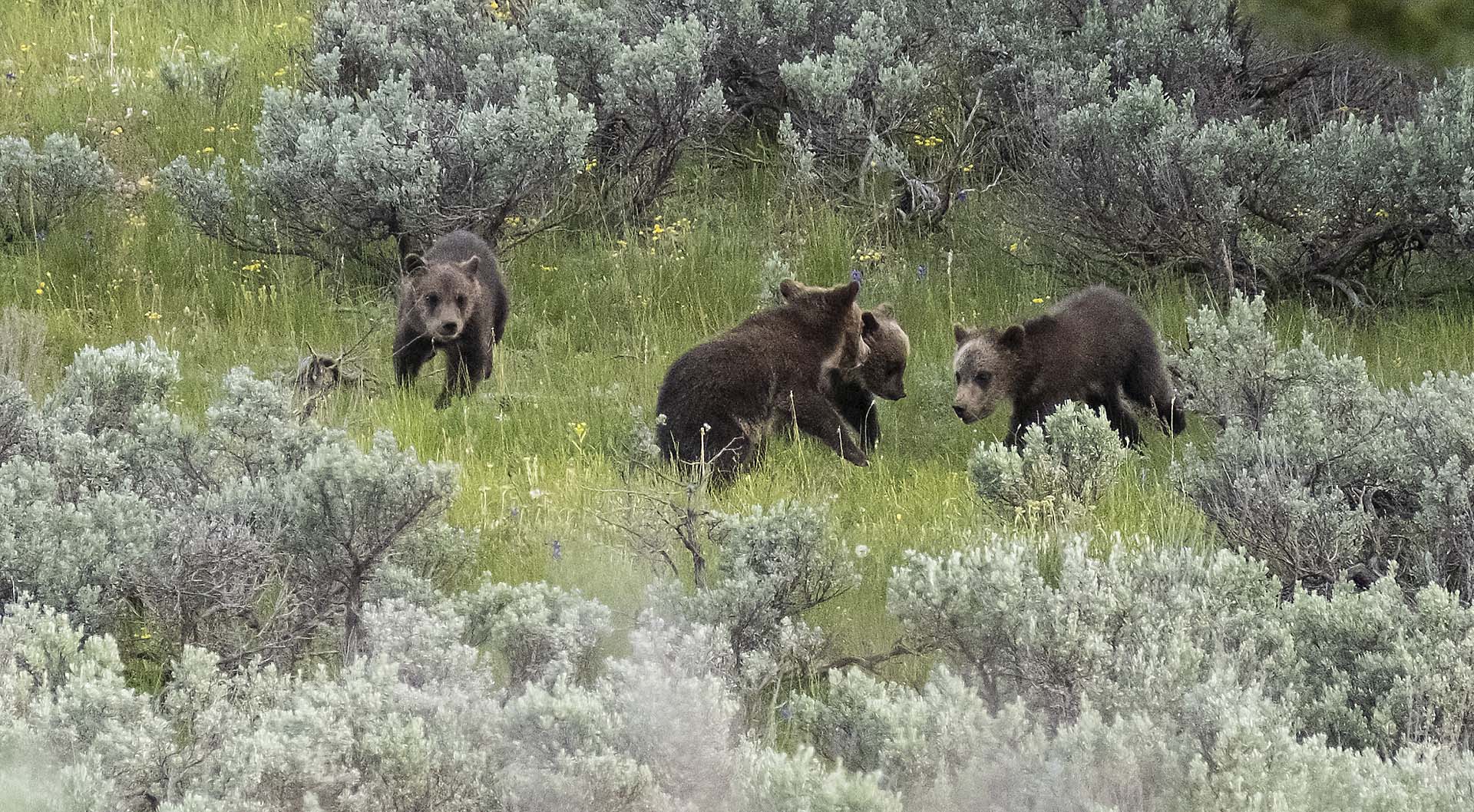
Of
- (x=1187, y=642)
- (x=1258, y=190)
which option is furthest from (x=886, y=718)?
(x=1258, y=190)

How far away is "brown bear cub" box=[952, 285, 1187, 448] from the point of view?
861cm

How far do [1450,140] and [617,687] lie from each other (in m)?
6.97

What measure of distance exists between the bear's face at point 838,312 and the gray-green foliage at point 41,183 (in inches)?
211

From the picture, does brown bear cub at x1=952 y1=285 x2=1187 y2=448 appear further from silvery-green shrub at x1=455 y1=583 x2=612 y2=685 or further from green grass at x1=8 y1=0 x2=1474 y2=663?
silvery-green shrub at x1=455 y1=583 x2=612 y2=685

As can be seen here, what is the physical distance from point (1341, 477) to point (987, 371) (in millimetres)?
2968

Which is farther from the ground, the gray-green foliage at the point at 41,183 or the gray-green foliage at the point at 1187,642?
the gray-green foliage at the point at 41,183

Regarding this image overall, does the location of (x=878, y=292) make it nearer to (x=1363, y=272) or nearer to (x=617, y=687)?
(x=1363, y=272)

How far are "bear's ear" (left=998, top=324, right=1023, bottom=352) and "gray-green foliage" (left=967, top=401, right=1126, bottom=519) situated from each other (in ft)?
6.81

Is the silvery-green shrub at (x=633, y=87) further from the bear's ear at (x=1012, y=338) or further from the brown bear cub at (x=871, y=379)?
the bear's ear at (x=1012, y=338)

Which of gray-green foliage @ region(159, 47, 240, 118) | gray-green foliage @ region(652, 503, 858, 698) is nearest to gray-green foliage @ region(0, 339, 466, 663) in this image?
gray-green foliage @ region(652, 503, 858, 698)

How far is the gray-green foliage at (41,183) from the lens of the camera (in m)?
11.0

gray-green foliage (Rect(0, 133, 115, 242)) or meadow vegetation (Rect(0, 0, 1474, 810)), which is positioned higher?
gray-green foliage (Rect(0, 133, 115, 242))

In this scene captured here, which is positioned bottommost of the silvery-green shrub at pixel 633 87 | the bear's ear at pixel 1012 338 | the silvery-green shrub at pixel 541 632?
the bear's ear at pixel 1012 338

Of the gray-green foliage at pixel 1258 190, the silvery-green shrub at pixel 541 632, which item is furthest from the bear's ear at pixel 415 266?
the silvery-green shrub at pixel 541 632
